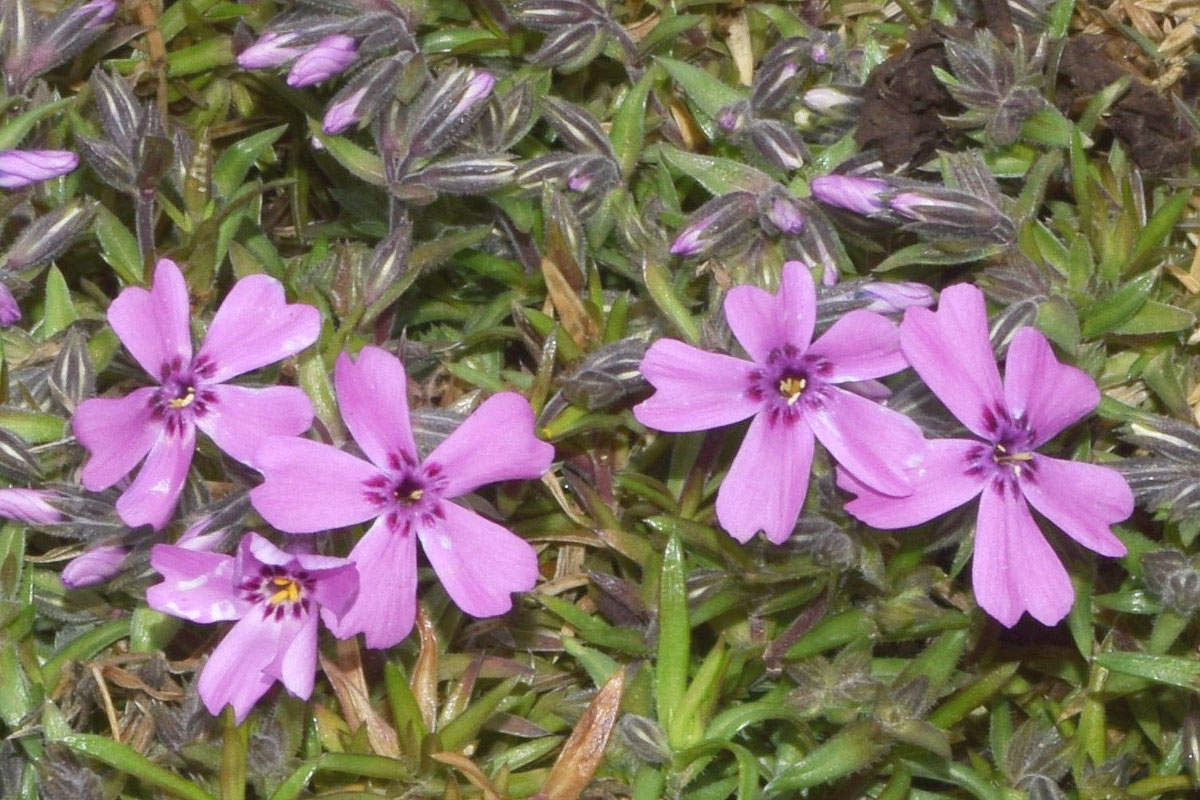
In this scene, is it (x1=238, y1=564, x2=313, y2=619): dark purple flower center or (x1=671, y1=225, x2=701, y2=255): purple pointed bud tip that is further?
(x1=671, y1=225, x2=701, y2=255): purple pointed bud tip

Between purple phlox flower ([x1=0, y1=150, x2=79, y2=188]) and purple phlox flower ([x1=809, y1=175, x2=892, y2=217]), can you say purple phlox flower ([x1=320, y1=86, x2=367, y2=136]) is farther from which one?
purple phlox flower ([x1=809, y1=175, x2=892, y2=217])

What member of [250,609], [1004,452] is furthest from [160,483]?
[1004,452]

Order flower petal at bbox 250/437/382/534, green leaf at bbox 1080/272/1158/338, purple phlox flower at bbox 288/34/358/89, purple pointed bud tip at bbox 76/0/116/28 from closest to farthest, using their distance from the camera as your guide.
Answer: flower petal at bbox 250/437/382/534, green leaf at bbox 1080/272/1158/338, purple phlox flower at bbox 288/34/358/89, purple pointed bud tip at bbox 76/0/116/28

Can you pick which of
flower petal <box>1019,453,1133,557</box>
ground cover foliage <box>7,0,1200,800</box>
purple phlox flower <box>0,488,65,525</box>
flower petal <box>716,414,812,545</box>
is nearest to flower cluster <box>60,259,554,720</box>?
ground cover foliage <box>7,0,1200,800</box>

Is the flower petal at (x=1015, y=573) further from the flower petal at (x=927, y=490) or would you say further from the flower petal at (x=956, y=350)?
the flower petal at (x=956, y=350)

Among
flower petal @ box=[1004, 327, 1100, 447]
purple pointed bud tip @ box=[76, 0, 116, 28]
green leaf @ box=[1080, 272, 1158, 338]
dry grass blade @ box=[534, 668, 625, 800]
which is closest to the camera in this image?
flower petal @ box=[1004, 327, 1100, 447]

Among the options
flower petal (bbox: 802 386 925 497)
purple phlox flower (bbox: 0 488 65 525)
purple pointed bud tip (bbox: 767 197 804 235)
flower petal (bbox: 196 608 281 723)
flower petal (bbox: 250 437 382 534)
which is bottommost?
flower petal (bbox: 196 608 281 723)

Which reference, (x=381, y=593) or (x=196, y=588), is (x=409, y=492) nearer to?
(x=381, y=593)
